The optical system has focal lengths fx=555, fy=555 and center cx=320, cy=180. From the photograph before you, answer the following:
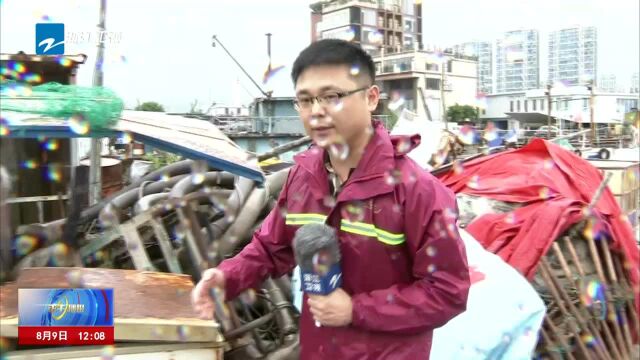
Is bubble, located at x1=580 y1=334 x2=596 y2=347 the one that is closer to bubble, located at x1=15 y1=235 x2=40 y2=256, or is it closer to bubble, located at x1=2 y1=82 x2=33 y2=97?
bubble, located at x1=15 y1=235 x2=40 y2=256

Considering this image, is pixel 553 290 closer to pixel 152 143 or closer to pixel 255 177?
pixel 255 177

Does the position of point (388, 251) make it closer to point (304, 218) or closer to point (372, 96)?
point (304, 218)

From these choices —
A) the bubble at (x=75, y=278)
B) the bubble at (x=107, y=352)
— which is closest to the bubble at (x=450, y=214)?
the bubble at (x=107, y=352)

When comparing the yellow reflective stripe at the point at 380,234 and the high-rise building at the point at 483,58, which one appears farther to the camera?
the high-rise building at the point at 483,58

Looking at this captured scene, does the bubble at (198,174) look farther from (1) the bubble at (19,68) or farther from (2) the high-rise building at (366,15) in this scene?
(2) the high-rise building at (366,15)

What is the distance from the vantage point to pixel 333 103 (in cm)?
164

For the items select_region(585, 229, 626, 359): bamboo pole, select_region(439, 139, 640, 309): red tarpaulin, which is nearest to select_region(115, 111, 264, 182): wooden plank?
select_region(439, 139, 640, 309): red tarpaulin

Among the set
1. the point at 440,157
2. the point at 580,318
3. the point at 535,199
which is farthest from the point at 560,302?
the point at 440,157

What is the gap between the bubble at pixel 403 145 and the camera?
68.4 inches

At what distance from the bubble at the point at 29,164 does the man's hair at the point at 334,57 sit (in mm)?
3324

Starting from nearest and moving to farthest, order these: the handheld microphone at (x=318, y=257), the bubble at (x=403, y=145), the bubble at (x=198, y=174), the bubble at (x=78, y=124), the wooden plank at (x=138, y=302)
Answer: the handheld microphone at (x=318, y=257) < the bubble at (x=403, y=145) < the wooden plank at (x=138, y=302) < the bubble at (x=78, y=124) < the bubble at (x=198, y=174)

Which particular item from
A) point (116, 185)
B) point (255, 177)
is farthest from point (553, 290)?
point (116, 185)

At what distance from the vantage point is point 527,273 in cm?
405

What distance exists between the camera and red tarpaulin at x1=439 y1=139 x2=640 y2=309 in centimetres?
420
